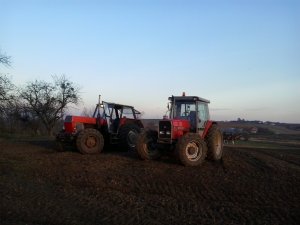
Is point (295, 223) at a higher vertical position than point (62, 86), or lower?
lower

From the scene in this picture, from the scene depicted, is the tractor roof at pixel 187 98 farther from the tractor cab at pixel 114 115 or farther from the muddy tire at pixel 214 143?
the tractor cab at pixel 114 115

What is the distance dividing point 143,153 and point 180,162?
54.7 inches

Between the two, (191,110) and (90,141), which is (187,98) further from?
(90,141)

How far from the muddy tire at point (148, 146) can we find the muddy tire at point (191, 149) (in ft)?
4.53

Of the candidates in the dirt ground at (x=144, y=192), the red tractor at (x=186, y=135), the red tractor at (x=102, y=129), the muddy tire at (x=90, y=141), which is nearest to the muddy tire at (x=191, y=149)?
the red tractor at (x=186, y=135)

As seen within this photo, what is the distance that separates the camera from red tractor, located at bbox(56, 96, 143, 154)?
1688 centimetres

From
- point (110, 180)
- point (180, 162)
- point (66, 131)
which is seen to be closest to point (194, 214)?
point (110, 180)

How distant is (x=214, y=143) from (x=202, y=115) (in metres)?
1.03

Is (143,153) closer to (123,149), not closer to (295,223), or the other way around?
(123,149)

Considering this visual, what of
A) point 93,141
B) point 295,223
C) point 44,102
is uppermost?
point 44,102

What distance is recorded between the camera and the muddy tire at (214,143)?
14.6m

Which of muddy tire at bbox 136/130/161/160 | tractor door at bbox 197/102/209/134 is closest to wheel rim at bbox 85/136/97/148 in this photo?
muddy tire at bbox 136/130/161/160

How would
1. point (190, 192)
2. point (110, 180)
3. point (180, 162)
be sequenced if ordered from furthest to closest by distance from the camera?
point (180, 162), point (110, 180), point (190, 192)

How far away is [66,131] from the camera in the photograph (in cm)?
1762
